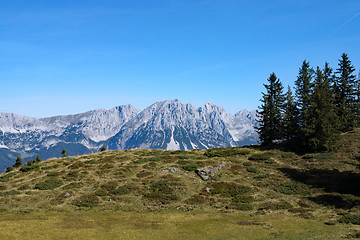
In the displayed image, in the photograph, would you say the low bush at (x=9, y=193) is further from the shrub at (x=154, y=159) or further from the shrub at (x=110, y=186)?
the shrub at (x=154, y=159)

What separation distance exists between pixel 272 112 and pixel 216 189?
31870 millimetres

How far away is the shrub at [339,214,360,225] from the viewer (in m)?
26.5

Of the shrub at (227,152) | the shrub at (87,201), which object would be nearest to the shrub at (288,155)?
the shrub at (227,152)

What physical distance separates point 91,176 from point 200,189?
2053 centimetres

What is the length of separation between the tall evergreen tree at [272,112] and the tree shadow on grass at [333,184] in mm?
19902

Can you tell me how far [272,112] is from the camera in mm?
64500

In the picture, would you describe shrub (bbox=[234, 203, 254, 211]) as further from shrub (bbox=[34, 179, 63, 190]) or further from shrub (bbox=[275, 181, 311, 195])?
shrub (bbox=[34, 179, 63, 190])

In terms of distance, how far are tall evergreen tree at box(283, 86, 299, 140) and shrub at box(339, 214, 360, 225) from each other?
35729 millimetres

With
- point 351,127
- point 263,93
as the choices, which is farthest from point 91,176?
point 351,127

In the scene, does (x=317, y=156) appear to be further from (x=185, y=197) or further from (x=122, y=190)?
(x=122, y=190)

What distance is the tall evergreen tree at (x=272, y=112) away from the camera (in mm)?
64688

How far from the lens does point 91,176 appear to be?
157 ft

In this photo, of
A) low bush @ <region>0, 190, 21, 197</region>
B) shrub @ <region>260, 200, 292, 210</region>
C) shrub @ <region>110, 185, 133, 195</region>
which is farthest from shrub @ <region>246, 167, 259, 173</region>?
low bush @ <region>0, 190, 21, 197</region>

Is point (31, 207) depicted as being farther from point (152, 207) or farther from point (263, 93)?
point (263, 93)
